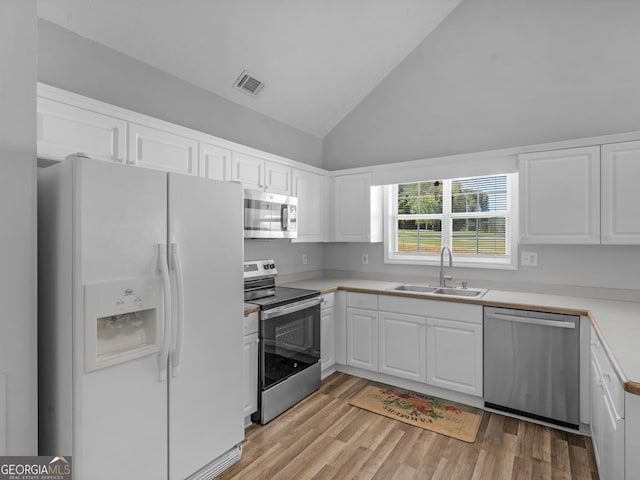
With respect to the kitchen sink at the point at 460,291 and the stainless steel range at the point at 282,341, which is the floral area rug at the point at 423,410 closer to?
the stainless steel range at the point at 282,341

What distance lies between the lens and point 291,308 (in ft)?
9.20

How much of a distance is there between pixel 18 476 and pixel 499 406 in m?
2.95

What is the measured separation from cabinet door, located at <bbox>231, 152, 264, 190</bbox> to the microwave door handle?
0.26 metres

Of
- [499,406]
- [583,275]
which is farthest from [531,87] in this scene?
[499,406]

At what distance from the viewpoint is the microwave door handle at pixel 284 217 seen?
3.17m

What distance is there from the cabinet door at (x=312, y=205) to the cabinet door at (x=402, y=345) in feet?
3.67

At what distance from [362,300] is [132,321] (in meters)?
2.12

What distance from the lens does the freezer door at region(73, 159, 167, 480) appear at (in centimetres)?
150

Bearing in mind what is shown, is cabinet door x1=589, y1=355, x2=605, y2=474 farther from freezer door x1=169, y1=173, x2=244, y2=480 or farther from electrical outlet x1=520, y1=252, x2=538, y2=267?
freezer door x1=169, y1=173, x2=244, y2=480

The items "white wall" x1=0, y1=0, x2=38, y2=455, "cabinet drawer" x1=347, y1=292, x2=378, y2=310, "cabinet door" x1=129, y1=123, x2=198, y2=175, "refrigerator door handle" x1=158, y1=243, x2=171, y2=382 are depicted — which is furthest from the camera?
"cabinet drawer" x1=347, y1=292, x2=378, y2=310

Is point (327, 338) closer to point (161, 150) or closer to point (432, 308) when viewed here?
point (432, 308)

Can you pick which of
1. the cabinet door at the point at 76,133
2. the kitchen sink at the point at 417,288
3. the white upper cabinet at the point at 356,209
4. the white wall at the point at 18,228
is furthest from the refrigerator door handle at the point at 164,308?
the white upper cabinet at the point at 356,209

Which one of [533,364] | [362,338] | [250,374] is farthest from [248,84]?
[533,364]

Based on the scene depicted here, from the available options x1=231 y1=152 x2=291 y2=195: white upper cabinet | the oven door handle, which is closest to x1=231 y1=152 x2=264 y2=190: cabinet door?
x1=231 y1=152 x2=291 y2=195: white upper cabinet
